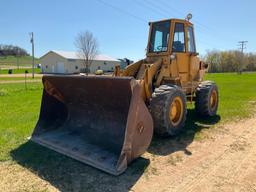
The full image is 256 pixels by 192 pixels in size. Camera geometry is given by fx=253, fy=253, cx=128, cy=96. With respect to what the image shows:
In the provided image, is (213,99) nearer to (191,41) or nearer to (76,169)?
(191,41)

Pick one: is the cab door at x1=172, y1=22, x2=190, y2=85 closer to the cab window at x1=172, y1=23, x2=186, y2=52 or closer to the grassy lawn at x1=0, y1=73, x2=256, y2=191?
the cab window at x1=172, y1=23, x2=186, y2=52

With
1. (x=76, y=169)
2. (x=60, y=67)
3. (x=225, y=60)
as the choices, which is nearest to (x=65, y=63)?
(x=60, y=67)

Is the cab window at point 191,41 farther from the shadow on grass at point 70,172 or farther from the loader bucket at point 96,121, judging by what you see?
the shadow on grass at point 70,172

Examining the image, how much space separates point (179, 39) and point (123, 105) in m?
2.75

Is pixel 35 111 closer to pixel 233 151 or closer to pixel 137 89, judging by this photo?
pixel 137 89

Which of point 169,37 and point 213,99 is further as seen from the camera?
point 213,99

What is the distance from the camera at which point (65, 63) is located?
51.6 meters

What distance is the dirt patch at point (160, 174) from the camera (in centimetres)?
341

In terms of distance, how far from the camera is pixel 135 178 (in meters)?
3.64

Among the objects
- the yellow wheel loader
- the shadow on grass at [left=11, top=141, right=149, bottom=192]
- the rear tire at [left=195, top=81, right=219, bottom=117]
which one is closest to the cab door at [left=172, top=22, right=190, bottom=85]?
the yellow wheel loader

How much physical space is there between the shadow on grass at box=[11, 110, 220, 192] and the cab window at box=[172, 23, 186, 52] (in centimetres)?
230

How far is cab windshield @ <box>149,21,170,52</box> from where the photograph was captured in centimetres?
622

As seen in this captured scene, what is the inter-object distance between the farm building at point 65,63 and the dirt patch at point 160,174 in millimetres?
46893

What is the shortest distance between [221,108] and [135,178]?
248 inches
